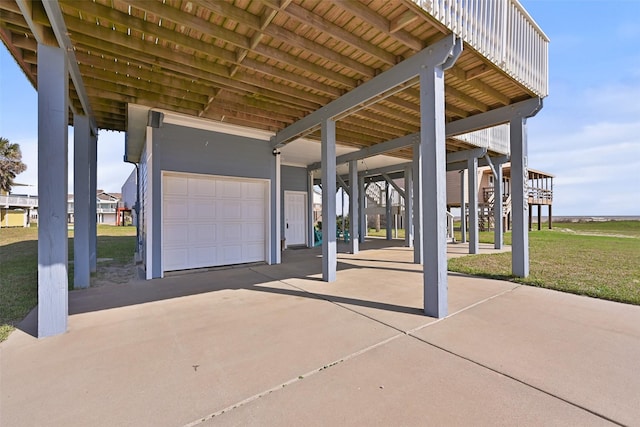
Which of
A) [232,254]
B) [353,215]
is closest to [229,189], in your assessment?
[232,254]

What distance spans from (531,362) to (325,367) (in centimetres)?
172

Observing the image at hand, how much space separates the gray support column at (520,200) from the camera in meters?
5.18

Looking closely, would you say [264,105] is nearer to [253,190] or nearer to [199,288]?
[253,190]

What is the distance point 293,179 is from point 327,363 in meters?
9.16

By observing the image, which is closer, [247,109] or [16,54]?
[16,54]

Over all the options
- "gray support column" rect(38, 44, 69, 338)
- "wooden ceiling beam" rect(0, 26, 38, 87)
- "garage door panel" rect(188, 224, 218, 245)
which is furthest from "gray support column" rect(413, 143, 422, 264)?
"wooden ceiling beam" rect(0, 26, 38, 87)

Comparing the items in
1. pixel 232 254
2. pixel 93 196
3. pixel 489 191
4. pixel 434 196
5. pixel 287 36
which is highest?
pixel 287 36

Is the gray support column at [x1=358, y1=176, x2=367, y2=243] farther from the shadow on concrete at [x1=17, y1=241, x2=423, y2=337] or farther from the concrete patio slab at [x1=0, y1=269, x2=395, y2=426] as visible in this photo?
the concrete patio slab at [x1=0, y1=269, x2=395, y2=426]

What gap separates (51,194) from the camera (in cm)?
286

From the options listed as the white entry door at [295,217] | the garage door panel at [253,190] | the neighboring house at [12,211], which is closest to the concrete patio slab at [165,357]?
the garage door panel at [253,190]

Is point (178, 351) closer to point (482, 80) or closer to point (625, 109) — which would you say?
point (482, 80)

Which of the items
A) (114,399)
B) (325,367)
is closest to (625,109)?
(325,367)

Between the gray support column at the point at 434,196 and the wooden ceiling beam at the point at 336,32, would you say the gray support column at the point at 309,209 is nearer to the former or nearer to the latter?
the wooden ceiling beam at the point at 336,32

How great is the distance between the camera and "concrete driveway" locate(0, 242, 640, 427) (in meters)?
1.70
